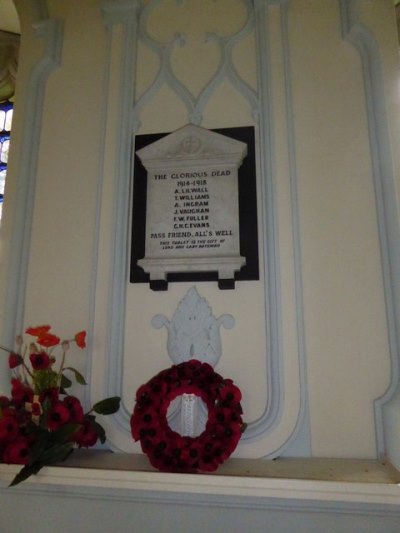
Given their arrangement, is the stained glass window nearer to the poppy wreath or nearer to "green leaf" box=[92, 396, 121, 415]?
"green leaf" box=[92, 396, 121, 415]

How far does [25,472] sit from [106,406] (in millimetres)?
→ 371

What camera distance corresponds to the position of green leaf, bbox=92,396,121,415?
1685 mm

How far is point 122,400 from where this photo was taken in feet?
6.25

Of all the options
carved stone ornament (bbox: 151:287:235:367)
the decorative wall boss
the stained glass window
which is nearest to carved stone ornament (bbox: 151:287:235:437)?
carved stone ornament (bbox: 151:287:235:367)

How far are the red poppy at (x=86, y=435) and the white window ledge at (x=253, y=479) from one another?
0.08 m

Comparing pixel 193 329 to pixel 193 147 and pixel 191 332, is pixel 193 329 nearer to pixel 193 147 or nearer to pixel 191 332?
pixel 191 332

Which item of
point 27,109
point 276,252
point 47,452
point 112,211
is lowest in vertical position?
point 47,452

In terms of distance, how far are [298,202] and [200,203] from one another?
0.50 metres

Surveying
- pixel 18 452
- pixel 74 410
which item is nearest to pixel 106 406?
pixel 74 410

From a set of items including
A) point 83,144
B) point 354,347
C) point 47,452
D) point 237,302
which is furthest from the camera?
point 83,144

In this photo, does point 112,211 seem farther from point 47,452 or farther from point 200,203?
point 47,452

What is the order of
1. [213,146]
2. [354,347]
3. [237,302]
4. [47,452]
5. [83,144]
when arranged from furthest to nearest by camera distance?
[83,144] → [213,146] → [237,302] → [354,347] → [47,452]

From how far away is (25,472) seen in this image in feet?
4.80

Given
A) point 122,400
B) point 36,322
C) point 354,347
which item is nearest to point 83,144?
point 36,322
